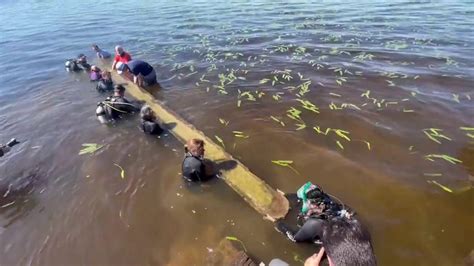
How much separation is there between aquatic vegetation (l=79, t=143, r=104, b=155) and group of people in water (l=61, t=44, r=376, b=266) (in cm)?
151

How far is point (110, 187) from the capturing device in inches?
368

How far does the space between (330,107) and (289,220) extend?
574 cm

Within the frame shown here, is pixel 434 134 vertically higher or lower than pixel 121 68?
lower

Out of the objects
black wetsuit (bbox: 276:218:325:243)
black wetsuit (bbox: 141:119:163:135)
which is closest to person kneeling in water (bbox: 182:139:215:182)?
black wetsuit (bbox: 141:119:163:135)

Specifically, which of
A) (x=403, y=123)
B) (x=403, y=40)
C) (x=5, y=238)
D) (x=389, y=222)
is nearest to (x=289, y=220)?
(x=389, y=222)

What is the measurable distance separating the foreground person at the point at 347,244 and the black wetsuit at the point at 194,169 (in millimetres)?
5146

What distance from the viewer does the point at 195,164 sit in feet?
28.7

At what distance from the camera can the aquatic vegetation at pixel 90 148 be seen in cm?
1093

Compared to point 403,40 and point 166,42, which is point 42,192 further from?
point 403,40

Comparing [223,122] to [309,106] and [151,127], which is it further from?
[309,106]

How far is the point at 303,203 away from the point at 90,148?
708cm

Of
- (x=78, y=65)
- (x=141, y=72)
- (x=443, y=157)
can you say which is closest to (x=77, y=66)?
(x=78, y=65)

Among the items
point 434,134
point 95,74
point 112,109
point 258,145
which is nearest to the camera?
point 434,134

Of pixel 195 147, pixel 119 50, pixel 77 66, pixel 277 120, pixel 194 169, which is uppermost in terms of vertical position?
pixel 119 50
